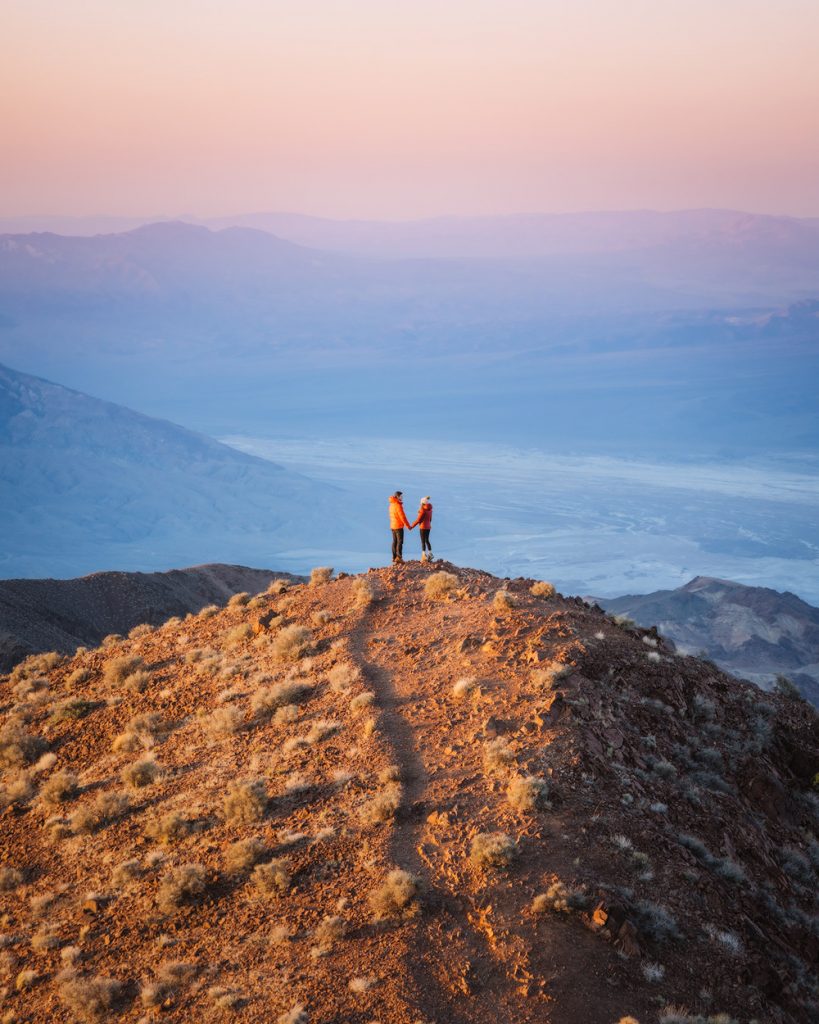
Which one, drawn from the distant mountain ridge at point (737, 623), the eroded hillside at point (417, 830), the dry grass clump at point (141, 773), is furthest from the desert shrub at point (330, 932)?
the distant mountain ridge at point (737, 623)

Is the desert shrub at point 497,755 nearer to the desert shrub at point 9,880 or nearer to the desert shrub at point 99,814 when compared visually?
the desert shrub at point 99,814

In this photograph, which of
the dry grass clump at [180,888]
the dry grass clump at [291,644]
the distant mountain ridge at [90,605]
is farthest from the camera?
the distant mountain ridge at [90,605]

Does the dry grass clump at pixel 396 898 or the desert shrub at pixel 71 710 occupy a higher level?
the dry grass clump at pixel 396 898

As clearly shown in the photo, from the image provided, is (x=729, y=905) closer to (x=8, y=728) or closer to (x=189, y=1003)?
(x=189, y=1003)

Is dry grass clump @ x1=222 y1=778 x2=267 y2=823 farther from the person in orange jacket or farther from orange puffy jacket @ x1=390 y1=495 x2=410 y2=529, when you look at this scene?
orange puffy jacket @ x1=390 y1=495 x2=410 y2=529

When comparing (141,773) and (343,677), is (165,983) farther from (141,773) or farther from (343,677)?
(343,677)

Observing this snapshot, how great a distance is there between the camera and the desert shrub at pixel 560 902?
1082 centimetres

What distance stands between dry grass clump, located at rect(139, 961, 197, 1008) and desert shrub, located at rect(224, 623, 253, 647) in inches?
364

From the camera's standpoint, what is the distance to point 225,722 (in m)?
16.4

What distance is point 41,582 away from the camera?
4838cm

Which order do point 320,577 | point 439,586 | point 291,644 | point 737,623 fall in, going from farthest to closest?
1. point 737,623
2. point 320,577
3. point 439,586
4. point 291,644

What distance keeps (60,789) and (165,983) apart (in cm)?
602

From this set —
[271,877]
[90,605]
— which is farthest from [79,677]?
[90,605]

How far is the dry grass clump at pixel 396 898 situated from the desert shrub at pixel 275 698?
5566 mm
